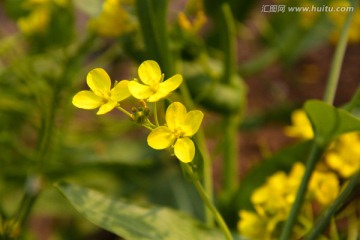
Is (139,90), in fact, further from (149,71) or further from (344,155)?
(344,155)

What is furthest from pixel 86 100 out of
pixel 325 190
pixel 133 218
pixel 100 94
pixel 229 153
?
pixel 229 153

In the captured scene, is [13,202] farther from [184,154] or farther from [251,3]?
[184,154]

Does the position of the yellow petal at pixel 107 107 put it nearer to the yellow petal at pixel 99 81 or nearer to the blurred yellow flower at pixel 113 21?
the yellow petal at pixel 99 81

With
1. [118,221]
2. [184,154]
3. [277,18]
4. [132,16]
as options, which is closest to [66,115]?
[132,16]

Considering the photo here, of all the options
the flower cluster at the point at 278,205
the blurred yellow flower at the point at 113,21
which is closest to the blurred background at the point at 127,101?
the blurred yellow flower at the point at 113,21

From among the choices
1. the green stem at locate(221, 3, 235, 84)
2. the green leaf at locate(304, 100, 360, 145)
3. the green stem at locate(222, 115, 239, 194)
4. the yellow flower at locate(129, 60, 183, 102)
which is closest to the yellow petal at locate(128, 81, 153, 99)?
the yellow flower at locate(129, 60, 183, 102)

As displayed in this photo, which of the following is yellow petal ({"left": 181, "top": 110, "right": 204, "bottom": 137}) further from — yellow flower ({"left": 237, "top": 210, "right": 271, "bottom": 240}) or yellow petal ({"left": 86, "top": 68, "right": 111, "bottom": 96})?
yellow flower ({"left": 237, "top": 210, "right": 271, "bottom": 240})
